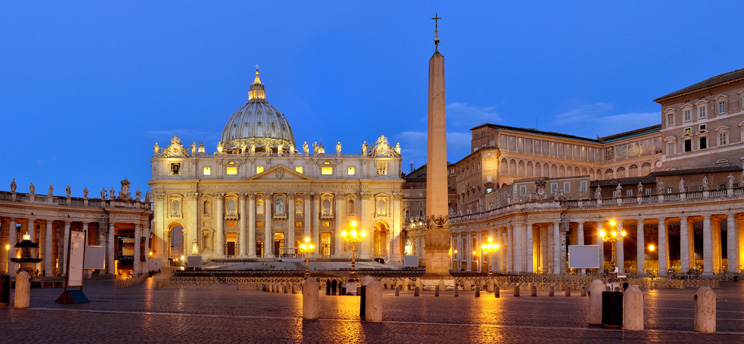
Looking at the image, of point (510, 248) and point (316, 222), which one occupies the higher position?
point (316, 222)

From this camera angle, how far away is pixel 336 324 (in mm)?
19859

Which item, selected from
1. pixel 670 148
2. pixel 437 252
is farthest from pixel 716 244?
pixel 437 252

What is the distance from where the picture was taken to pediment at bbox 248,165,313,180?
122 m

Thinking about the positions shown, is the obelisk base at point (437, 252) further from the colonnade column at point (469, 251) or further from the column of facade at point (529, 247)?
the colonnade column at point (469, 251)

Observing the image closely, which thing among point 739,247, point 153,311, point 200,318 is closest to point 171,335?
point 200,318

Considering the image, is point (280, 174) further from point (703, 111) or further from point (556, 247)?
point (703, 111)

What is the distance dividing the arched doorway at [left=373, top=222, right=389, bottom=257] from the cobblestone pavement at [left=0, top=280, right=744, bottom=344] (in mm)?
100329

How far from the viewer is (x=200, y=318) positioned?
21.8 meters

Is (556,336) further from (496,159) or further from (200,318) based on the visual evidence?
(496,159)

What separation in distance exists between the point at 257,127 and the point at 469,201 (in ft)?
209

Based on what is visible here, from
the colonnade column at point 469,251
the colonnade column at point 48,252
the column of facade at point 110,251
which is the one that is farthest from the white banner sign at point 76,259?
the colonnade column at point 469,251

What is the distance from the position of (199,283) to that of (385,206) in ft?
250

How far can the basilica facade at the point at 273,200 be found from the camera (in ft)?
402

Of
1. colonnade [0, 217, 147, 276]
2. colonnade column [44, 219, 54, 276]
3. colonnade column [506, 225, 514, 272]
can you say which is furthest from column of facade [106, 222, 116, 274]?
colonnade column [506, 225, 514, 272]
